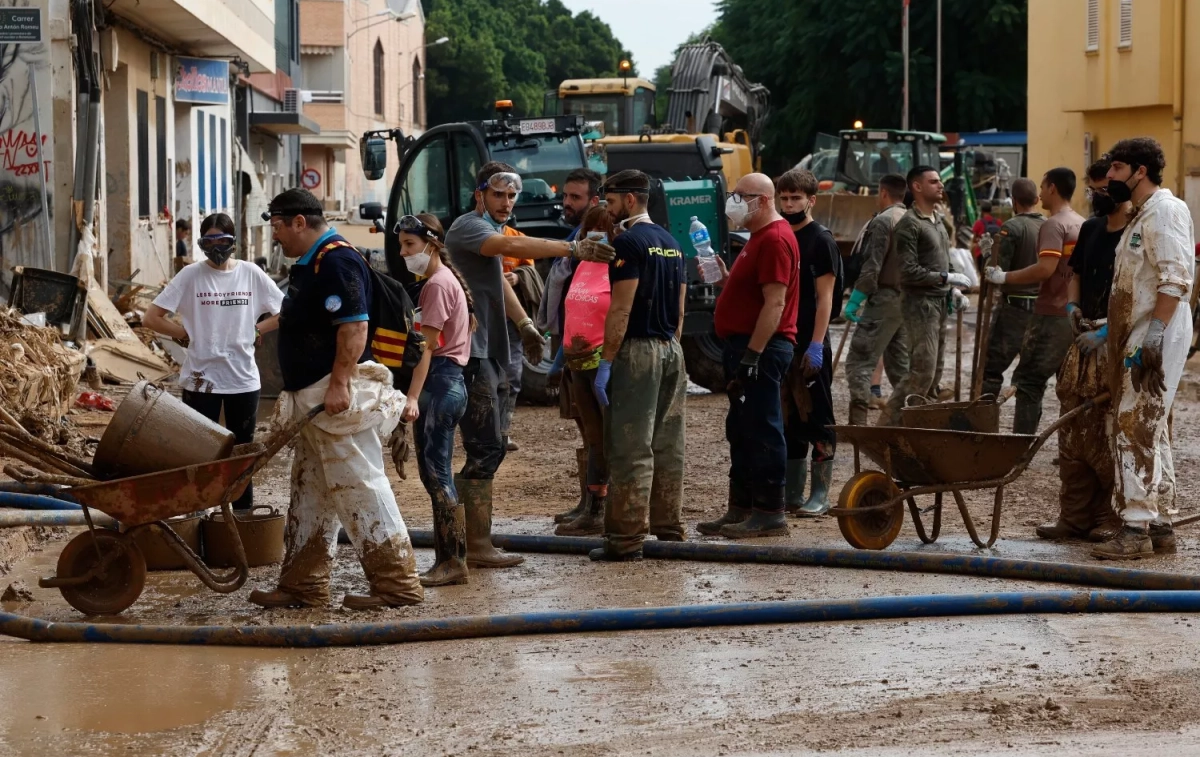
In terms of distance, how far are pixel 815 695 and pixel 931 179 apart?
6198 mm

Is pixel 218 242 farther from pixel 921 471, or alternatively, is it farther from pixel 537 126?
pixel 537 126

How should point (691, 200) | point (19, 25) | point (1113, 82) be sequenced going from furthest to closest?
point (1113, 82) → point (691, 200) → point (19, 25)

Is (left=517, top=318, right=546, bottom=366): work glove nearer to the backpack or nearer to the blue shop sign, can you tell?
the backpack

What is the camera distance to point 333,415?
20.9ft

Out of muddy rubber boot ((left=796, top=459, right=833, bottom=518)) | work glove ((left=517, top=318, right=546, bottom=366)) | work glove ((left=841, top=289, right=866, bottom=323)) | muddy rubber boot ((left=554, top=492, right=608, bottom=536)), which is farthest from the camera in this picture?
work glove ((left=841, top=289, right=866, bottom=323))

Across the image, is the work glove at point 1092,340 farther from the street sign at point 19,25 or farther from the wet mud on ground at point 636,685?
the street sign at point 19,25

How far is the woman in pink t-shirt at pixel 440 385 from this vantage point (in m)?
6.98

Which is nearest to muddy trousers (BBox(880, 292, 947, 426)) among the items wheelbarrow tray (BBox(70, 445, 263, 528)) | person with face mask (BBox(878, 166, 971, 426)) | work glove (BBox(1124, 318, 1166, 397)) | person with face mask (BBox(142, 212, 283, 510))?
person with face mask (BBox(878, 166, 971, 426))

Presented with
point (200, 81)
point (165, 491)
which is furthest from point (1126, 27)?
point (165, 491)

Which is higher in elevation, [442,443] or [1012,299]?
[1012,299]

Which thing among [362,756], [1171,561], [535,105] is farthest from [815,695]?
[535,105]

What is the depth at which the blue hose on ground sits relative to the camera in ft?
19.0

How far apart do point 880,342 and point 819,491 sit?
2.42 meters

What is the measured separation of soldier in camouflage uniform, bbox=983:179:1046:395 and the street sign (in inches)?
338
